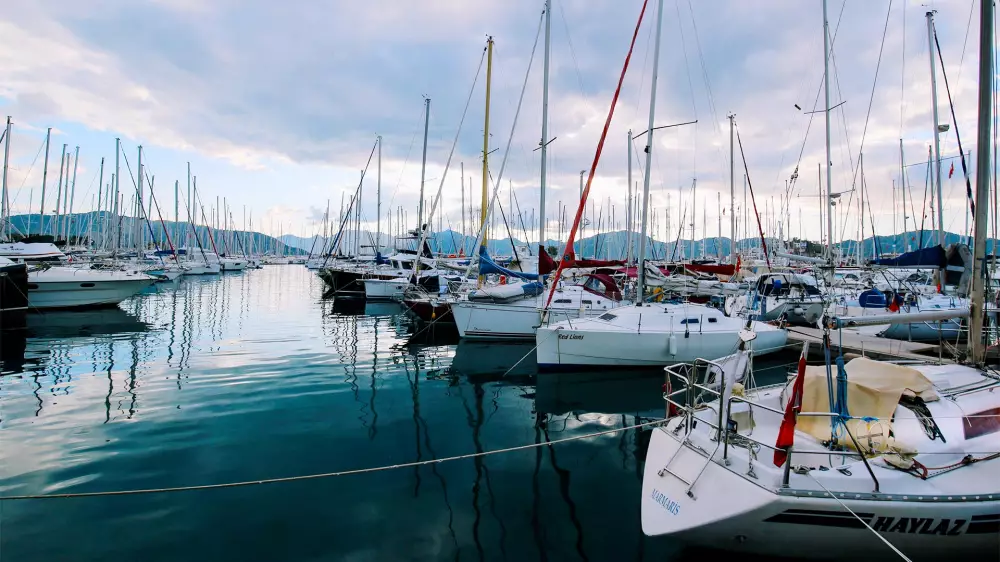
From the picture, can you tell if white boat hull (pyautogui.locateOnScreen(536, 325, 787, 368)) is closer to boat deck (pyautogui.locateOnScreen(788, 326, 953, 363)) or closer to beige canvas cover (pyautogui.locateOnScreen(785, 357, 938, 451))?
boat deck (pyautogui.locateOnScreen(788, 326, 953, 363))

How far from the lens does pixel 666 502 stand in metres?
4.79

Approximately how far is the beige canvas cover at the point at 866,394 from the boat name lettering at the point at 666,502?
214 cm

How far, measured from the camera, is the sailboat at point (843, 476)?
4.30 m

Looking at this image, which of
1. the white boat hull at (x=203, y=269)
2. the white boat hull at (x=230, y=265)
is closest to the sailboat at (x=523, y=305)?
the white boat hull at (x=203, y=269)

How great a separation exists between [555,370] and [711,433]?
9012 mm

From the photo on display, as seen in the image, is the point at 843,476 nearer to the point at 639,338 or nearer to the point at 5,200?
the point at 639,338

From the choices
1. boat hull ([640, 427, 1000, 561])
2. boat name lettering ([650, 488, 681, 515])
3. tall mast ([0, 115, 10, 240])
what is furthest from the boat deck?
tall mast ([0, 115, 10, 240])

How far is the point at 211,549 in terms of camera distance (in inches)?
207

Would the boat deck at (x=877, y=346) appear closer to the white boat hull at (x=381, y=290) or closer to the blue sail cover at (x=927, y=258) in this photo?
the blue sail cover at (x=927, y=258)

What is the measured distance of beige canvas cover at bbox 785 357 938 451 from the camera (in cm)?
551

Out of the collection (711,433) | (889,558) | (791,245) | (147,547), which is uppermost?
(791,245)

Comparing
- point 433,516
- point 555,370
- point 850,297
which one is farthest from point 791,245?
point 433,516

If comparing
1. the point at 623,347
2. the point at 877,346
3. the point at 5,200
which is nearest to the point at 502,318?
the point at 623,347

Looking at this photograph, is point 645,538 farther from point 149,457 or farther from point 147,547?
point 149,457
